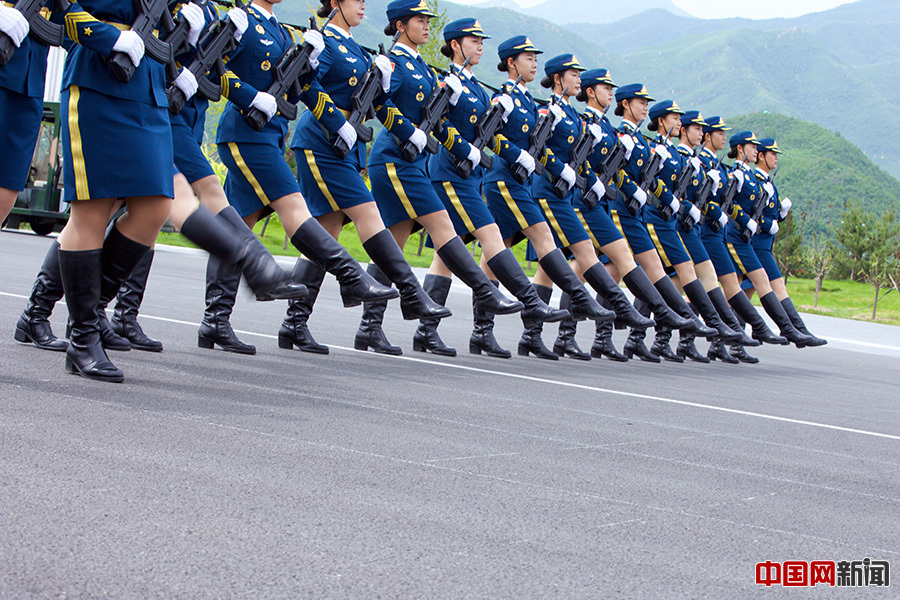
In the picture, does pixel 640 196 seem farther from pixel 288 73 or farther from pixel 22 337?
pixel 22 337

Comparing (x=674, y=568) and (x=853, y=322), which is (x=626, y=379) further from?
(x=853, y=322)

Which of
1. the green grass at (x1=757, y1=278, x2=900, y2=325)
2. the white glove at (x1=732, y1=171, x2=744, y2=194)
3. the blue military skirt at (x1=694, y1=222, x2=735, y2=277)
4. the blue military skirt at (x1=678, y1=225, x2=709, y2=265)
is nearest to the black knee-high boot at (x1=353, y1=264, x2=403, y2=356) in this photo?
the blue military skirt at (x1=678, y1=225, x2=709, y2=265)

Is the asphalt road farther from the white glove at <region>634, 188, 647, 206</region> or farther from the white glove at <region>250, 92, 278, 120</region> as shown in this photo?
the white glove at <region>634, 188, 647, 206</region>

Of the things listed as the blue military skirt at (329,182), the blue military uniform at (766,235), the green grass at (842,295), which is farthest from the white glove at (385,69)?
the green grass at (842,295)

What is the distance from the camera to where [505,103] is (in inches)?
295

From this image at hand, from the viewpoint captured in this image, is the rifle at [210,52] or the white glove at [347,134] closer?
the rifle at [210,52]

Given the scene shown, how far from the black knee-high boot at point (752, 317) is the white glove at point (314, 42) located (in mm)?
5525

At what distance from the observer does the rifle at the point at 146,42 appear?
396 cm

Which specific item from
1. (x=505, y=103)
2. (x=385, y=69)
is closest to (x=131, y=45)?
(x=385, y=69)

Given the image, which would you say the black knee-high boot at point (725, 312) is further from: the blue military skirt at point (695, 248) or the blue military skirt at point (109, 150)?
the blue military skirt at point (109, 150)

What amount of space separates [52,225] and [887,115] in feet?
629

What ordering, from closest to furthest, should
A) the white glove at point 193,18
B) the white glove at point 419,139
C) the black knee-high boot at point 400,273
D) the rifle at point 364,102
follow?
the white glove at point 193,18, the black knee-high boot at point 400,273, the rifle at point 364,102, the white glove at point 419,139

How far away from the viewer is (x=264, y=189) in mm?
5594

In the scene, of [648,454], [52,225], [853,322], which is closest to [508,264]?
[648,454]
